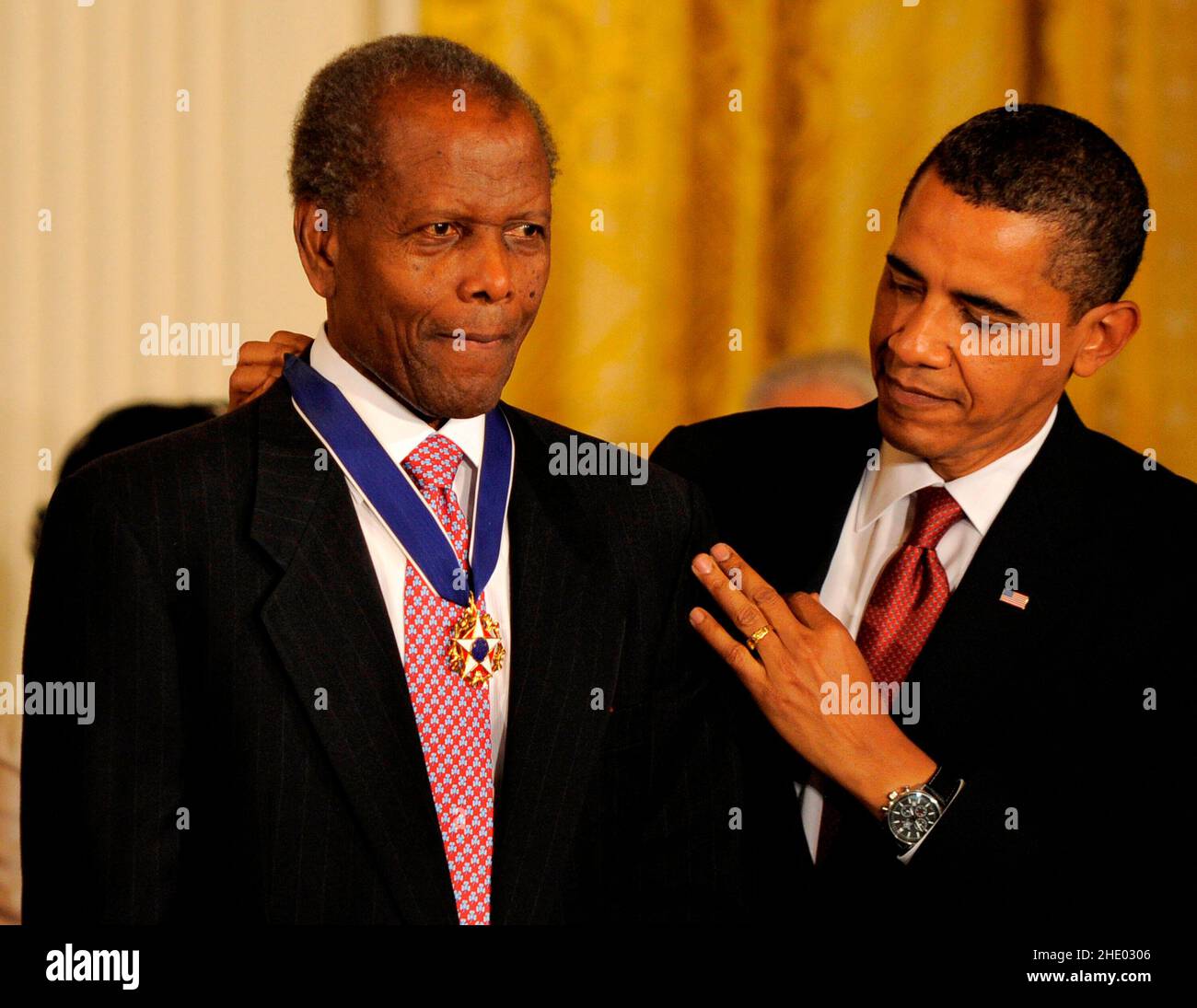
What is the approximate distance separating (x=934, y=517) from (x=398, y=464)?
2.31ft

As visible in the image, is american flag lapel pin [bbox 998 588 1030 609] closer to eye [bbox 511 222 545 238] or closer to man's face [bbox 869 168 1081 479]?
man's face [bbox 869 168 1081 479]

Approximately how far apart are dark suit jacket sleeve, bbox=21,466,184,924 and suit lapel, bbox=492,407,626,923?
1.02 feet

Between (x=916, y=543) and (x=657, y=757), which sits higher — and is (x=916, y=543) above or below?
above

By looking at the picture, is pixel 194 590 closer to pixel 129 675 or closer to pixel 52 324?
pixel 129 675

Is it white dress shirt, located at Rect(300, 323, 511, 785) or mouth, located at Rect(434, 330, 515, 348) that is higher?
mouth, located at Rect(434, 330, 515, 348)

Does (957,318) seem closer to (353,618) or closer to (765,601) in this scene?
(765,601)

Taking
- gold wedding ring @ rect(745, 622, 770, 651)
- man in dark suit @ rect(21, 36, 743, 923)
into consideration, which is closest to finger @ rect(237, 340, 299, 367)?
man in dark suit @ rect(21, 36, 743, 923)

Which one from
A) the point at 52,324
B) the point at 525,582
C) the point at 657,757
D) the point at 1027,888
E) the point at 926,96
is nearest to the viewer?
the point at 525,582

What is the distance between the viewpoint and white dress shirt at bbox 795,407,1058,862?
70.4 inches

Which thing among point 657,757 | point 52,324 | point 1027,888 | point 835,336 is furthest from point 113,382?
point 1027,888

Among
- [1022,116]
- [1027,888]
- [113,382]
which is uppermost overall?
[1022,116]
